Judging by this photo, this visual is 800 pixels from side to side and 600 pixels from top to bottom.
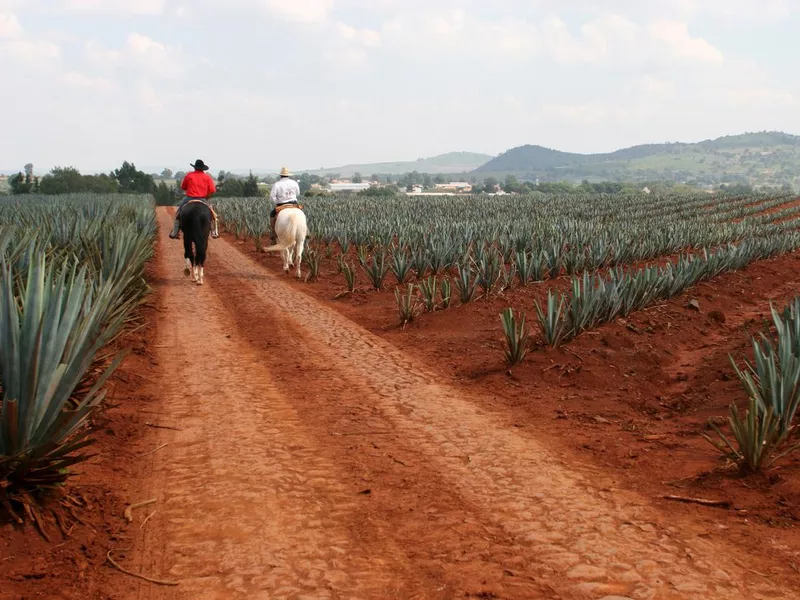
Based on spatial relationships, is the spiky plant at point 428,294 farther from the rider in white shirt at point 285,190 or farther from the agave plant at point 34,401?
the agave plant at point 34,401

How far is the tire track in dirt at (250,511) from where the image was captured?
3.44 metres

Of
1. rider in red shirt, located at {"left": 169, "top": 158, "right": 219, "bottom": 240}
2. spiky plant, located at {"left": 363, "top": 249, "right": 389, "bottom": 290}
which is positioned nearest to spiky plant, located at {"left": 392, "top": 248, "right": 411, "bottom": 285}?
spiky plant, located at {"left": 363, "top": 249, "right": 389, "bottom": 290}

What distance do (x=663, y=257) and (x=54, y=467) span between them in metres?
18.1

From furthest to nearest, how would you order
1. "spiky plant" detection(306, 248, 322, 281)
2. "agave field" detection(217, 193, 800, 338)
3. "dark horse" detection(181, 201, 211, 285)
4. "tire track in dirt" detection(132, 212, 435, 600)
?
"spiky plant" detection(306, 248, 322, 281)
"dark horse" detection(181, 201, 211, 285)
"agave field" detection(217, 193, 800, 338)
"tire track in dirt" detection(132, 212, 435, 600)

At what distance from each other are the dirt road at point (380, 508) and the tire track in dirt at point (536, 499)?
1 centimetres

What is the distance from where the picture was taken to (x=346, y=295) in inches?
485

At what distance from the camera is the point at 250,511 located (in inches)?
162

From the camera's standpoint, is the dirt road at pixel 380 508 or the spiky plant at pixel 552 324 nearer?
the dirt road at pixel 380 508

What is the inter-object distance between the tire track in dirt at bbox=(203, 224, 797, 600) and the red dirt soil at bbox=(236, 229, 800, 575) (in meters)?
0.25

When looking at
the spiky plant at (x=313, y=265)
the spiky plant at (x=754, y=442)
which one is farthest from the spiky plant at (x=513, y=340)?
the spiky plant at (x=313, y=265)

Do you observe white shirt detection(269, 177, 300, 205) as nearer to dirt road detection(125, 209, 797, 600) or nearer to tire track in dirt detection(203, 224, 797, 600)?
tire track in dirt detection(203, 224, 797, 600)

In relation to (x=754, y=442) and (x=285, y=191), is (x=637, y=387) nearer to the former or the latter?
(x=754, y=442)

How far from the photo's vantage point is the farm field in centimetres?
351

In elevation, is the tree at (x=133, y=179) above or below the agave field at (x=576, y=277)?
above
